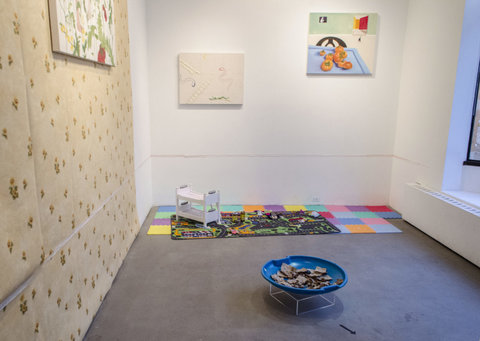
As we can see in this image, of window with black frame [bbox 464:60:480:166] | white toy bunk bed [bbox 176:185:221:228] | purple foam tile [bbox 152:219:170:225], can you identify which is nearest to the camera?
window with black frame [bbox 464:60:480:166]

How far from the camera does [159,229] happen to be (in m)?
3.85

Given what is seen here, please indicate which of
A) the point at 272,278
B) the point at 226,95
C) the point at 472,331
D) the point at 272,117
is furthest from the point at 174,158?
the point at 472,331

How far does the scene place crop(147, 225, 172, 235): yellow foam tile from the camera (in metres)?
3.77

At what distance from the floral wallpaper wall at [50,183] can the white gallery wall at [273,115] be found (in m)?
1.75

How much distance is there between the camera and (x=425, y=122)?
401 cm

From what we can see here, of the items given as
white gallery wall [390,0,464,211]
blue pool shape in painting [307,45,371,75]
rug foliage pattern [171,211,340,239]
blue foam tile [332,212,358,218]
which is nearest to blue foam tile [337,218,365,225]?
blue foam tile [332,212,358,218]

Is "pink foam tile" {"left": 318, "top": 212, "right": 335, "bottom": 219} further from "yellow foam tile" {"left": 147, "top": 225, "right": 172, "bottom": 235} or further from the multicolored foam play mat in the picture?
"yellow foam tile" {"left": 147, "top": 225, "right": 172, "bottom": 235}

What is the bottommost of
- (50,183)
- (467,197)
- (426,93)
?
(467,197)

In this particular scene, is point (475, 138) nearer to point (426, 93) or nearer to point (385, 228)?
point (426, 93)

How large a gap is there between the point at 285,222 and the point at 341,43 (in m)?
2.36

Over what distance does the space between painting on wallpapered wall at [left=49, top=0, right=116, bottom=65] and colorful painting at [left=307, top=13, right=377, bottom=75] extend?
8.51 feet

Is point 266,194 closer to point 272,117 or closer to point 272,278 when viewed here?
point 272,117

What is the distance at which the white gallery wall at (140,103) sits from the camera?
3628mm

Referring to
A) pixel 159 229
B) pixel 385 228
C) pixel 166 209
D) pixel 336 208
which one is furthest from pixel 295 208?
pixel 159 229
